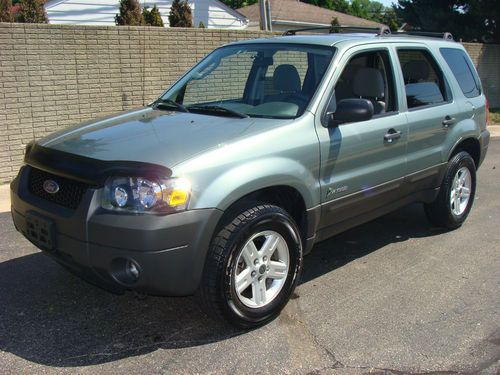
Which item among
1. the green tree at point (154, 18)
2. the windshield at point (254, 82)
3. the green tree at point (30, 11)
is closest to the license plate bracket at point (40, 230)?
the windshield at point (254, 82)

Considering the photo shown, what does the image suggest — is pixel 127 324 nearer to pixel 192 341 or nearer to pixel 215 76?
pixel 192 341

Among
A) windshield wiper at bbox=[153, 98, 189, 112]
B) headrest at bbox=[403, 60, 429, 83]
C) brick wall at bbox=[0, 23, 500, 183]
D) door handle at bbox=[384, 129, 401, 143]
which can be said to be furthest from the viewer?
brick wall at bbox=[0, 23, 500, 183]

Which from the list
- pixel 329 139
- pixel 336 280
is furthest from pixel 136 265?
pixel 336 280

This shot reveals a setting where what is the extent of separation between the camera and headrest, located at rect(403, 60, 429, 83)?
477 centimetres

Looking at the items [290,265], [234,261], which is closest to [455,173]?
[290,265]

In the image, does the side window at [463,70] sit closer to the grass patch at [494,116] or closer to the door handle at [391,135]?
the door handle at [391,135]

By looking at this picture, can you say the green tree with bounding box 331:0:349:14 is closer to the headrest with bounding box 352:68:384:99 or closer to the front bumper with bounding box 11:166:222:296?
the headrest with bounding box 352:68:384:99

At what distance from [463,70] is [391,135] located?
6.09 feet

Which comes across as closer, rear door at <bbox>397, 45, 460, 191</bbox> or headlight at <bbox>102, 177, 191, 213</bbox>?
headlight at <bbox>102, 177, 191, 213</bbox>

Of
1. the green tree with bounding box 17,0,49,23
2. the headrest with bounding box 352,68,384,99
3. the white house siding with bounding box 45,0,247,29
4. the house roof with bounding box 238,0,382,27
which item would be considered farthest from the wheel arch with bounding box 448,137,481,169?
the house roof with bounding box 238,0,382,27

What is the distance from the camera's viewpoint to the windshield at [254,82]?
12.9 feet

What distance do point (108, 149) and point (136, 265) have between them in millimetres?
769

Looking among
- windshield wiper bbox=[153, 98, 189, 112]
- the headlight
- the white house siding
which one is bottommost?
the headlight

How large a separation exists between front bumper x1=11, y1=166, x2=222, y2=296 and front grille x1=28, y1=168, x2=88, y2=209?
0.07 m
